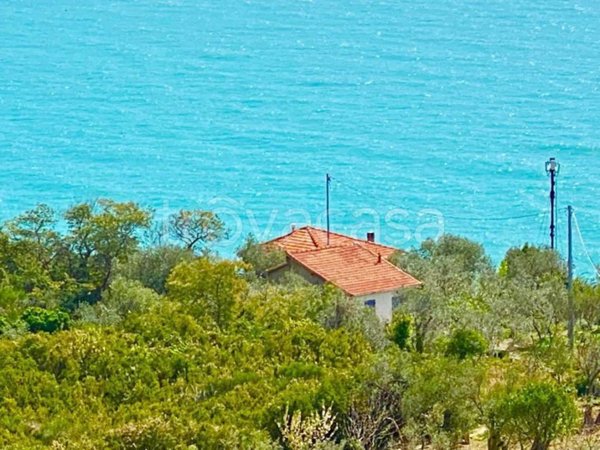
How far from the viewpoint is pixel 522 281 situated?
32.3 m

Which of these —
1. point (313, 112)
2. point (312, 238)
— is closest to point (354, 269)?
point (312, 238)

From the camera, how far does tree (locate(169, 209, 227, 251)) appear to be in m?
40.0

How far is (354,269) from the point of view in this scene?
35.5m

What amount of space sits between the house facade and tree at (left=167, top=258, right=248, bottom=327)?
4916 millimetres

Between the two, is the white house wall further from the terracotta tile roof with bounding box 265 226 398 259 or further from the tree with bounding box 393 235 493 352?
the terracotta tile roof with bounding box 265 226 398 259

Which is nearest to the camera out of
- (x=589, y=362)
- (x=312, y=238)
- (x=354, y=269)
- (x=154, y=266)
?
(x=589, y=362)

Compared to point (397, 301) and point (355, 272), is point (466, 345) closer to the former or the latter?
point (397, 301)

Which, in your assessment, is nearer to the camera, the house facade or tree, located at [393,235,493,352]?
tree, located at [393,235,493,352]

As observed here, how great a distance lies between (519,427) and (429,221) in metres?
41.8

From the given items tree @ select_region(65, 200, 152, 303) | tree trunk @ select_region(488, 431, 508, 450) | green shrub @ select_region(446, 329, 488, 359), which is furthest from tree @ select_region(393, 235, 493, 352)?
tree @ select_region(65, 200, 152, 303)

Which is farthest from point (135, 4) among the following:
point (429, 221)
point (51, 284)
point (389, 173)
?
point (51, 284)

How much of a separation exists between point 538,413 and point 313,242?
18.9 metres

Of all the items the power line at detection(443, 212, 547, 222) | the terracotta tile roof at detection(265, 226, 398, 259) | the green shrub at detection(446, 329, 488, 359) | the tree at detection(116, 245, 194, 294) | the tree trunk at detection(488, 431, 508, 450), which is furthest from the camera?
the power line at detection(443, 212, 547, 222)

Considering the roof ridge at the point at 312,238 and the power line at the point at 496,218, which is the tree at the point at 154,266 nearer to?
the roof ridge at the point at 312,238
